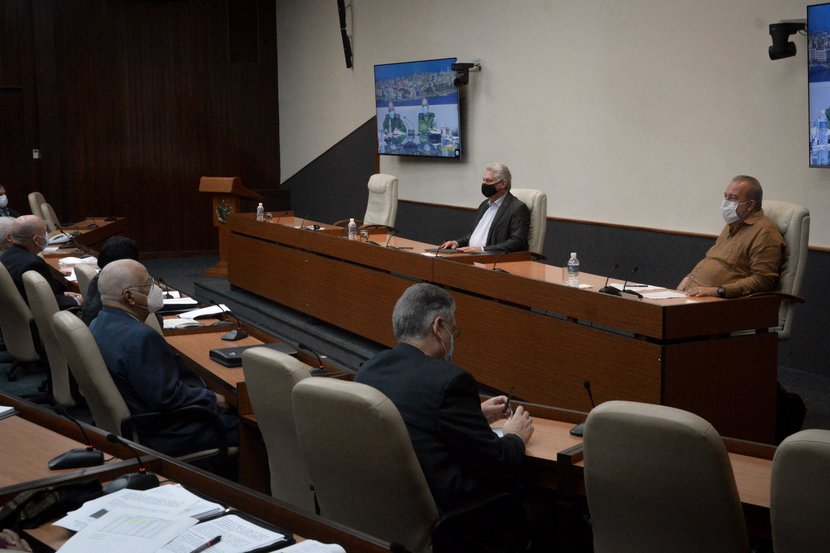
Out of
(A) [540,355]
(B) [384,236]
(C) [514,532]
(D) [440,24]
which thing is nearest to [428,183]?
(D) [440,24]

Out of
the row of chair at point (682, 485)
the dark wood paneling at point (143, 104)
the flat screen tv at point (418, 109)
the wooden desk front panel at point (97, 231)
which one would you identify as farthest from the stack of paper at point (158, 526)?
the dark wood paneling at point (143, 104)

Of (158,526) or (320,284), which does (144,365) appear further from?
(320,284)

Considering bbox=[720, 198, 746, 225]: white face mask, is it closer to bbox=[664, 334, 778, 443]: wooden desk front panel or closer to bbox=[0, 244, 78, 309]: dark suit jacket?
bbox=[664, 334, 778, 443]: wooden desk front panel

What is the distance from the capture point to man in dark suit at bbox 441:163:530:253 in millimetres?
6645

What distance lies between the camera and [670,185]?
708 centimetres

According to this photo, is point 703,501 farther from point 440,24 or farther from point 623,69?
point 440,24

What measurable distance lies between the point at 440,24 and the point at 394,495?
7716 mm

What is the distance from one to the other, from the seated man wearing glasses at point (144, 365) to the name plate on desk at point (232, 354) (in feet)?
0.70

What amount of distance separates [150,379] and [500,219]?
368cm

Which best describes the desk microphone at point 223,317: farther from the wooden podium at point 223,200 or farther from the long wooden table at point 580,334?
the wooden podium at point 223,200

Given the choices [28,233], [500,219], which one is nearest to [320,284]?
[500,219]

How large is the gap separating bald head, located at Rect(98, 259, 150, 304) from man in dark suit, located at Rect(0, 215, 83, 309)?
2.34 meters

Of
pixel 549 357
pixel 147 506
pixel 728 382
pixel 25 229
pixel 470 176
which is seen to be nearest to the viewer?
pixel 147 506

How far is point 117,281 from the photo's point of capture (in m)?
3.80
